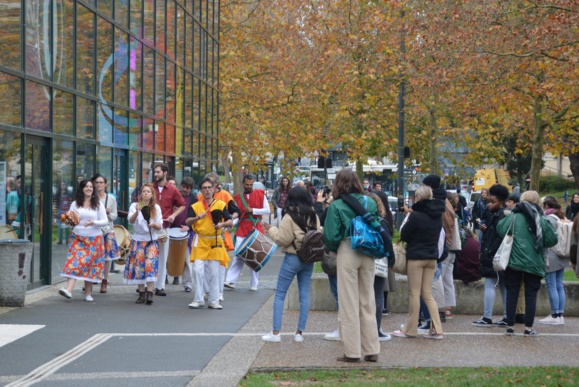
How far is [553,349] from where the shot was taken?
9.85m

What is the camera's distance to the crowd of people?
905 centimetres

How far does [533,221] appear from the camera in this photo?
10.7m

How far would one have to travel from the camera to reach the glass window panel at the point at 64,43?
14.9m

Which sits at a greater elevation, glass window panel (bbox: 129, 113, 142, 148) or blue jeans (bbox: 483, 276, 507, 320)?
glass window panel (bbox: 129, 113, 142, 148)

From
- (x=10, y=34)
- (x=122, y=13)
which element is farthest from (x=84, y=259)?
(x=122, y=13)

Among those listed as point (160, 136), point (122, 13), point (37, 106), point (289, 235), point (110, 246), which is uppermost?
point (122, 13)

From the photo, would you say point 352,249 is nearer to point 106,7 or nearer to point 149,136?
point 106,7

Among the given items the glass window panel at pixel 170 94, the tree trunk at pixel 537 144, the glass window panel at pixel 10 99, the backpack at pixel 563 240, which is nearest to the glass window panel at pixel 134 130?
the glass window panel at pixel 170 94

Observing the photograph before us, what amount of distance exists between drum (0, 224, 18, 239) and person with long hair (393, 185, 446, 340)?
564 centimetres

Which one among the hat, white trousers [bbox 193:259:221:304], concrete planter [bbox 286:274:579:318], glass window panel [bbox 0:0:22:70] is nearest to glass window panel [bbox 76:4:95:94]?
glass window panel [bbox 0:0:22:70]

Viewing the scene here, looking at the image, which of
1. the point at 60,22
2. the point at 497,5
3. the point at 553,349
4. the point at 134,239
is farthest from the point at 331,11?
the point at 553,349

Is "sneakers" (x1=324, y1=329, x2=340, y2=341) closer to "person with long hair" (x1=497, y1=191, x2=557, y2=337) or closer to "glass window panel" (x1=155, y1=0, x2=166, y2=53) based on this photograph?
"person with long hair" (x1=497, y1=191, x2=557, y2=337)

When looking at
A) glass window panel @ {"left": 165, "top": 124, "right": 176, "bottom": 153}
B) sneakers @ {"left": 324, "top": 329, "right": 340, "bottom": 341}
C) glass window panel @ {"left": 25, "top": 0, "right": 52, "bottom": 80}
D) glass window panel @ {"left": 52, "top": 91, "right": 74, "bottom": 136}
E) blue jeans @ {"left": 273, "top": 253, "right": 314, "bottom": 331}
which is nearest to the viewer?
blue jeans @ {"left": 273, "top": 253, "right": 314, "bottom": 331}

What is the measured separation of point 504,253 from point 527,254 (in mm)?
247
